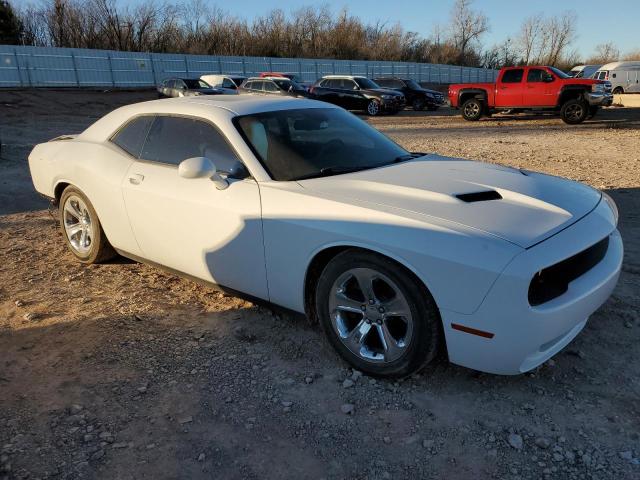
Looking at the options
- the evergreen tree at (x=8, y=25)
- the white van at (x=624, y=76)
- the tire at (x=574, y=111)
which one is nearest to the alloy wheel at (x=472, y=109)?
the tire at (x=574, y=111)

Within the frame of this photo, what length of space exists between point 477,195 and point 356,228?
756 mm

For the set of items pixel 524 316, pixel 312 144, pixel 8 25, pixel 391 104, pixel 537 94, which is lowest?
pixel 391 104

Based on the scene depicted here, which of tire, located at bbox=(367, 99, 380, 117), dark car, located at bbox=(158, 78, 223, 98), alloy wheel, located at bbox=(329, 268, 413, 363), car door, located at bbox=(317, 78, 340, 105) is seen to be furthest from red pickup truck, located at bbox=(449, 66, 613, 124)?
alloy wheel, located at bbox=(329, 268, 413, 363)

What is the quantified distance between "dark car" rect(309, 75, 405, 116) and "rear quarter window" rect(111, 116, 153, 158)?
18444 mm

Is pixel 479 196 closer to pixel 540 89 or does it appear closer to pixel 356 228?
pixel 356 228

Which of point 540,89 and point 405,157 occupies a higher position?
point 405,157

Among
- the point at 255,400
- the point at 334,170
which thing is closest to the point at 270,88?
the point at 334,170

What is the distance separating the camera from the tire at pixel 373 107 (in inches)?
870

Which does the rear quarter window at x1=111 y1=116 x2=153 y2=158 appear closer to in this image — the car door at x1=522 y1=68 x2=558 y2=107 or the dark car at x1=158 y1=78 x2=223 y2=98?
the car door at x1=522 y1=68 x2=558 y2=107

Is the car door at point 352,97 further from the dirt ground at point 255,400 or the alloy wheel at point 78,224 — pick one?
the dirt ground at point 255,400

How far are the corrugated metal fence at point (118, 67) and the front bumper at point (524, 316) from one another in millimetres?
33276

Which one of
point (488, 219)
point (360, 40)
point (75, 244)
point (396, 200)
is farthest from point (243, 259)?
point (360, 40)

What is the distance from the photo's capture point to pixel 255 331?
11.7ft

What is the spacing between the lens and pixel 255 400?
9.36ft
